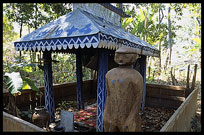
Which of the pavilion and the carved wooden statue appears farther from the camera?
the pavilion

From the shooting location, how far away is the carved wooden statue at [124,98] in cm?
226

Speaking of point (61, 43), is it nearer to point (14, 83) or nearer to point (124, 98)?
point (14, 83)

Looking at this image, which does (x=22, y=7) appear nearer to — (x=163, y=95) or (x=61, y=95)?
(x=61, y=95)

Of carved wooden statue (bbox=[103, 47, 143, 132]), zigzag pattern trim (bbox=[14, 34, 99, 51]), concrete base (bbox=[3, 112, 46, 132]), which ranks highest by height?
zigzag pattern trim (bbox=[14, 34, 99, 51])

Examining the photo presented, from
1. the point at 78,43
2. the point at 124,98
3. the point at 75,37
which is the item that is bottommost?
the point at 124,98

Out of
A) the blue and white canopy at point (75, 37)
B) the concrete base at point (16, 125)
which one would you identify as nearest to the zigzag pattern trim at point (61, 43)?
the blue and white canopy at point (75, 37)

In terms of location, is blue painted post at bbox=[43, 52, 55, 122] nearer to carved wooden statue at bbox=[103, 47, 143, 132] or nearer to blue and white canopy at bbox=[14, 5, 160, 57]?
blue and white canopy at bbox=[14, 5, 160, 57]

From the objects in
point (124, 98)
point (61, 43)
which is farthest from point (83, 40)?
point (124, 98)

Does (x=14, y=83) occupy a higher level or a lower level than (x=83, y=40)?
lower

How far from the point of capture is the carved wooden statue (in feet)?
7.41

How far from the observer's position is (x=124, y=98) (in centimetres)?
229

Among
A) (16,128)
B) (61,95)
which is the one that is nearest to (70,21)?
(16,128)

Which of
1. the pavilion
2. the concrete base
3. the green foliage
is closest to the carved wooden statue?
the pavilion

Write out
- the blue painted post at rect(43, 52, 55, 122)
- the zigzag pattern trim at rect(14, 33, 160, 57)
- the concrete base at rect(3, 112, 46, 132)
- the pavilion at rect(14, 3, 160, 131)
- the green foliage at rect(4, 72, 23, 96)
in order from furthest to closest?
1. the blue painted post at rect(43, 52, 55, 122)
2. the green foliage at rect(4, 72, 23, 96)
3. the pavilion at rect(14, 3, 160, 131)
4. the zigzag pattern trim at rect(14, 33, 160, 57)
5. the concrete base at rect(3, 112, 46, 132)
